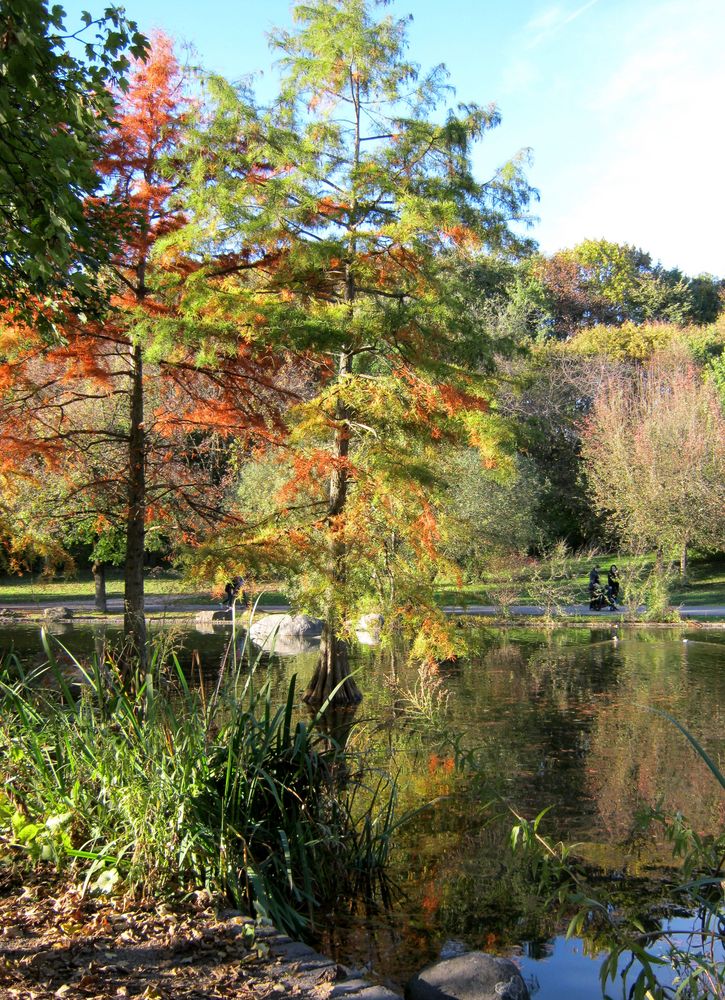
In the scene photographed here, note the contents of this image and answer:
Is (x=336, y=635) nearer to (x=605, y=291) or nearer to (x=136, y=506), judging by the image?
(x=136, y=506)

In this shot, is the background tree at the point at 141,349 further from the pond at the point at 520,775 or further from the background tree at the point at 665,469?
the background tree at the point at 665,469

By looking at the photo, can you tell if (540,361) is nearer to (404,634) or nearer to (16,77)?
(404,634)

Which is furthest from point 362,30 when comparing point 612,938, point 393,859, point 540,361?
point 612,938

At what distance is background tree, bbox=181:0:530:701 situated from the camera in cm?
1092

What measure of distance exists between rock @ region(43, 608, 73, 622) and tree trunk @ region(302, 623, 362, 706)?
12.3 metres

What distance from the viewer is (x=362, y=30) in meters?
11.6

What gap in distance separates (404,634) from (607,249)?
3992cm

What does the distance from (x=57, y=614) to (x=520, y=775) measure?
17.2 meters

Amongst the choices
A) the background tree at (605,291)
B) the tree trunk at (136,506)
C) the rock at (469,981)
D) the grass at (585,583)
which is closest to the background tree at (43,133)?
the rock at (469,981)

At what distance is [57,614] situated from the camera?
23719 millimetres

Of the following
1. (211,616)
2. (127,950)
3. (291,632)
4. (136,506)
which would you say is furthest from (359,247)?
(211,616)

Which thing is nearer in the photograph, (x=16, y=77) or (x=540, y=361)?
(x=16, y=77)

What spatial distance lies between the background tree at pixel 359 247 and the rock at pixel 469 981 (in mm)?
6990

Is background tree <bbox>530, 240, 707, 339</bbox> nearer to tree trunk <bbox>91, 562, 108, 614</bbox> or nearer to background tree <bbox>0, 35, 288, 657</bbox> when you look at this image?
tree trunk <bbox>91, 562, 108, 614</bbox>
